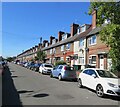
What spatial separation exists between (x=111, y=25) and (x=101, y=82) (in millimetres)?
4415

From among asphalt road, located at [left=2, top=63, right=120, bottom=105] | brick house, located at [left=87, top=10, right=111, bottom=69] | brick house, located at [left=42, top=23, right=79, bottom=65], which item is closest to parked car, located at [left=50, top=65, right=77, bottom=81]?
asphalt road, located at [left=2, top=63, right=120, bottom=105]

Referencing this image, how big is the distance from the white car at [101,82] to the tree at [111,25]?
7.16ft

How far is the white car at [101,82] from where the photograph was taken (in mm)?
10867

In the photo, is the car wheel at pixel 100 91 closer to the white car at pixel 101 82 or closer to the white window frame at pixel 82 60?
the white car at pixel 101 82

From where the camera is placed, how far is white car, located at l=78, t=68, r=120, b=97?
35.7ft

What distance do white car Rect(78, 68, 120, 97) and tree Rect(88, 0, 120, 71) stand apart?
218 centimetres

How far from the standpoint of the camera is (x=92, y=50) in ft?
99.3

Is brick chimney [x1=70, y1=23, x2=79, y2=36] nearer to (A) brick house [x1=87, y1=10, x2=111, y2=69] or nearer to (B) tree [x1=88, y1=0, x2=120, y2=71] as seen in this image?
(A) brick house [x1=87, y1=10, x2=111, y2=69]

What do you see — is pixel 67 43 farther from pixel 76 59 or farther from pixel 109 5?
pixel 109 5

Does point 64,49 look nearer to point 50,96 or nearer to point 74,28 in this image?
point 74,28

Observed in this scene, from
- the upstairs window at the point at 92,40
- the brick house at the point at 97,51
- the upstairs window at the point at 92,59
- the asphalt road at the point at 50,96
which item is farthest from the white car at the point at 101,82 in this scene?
the upstairs window at the point at 92,40

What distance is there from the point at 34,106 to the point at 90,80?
5.42 metres

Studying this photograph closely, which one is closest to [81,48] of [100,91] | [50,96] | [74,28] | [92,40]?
[92,40]

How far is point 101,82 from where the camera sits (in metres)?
11.6
